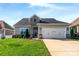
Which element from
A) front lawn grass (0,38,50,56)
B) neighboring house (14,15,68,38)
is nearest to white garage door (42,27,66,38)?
neighboring house (14,15,68,38)

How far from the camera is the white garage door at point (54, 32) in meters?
25.6

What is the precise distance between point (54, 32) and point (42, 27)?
5.09 feet

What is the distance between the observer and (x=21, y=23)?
28875mm

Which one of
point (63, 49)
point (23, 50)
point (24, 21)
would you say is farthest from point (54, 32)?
point (23, 50)

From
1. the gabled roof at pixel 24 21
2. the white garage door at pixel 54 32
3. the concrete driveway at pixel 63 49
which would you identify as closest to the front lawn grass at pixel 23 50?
the concrete driveway at pixel 63 49

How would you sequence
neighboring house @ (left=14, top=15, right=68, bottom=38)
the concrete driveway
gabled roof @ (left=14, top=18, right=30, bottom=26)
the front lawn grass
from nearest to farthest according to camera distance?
the front lawn grass, the concrete driveway, neighboring house @ (left=14, top=15, right=68, bottom=38), gabled roof @ (left=14, top=18, right=30, bottom=26)

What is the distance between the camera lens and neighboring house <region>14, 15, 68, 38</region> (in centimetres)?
2562

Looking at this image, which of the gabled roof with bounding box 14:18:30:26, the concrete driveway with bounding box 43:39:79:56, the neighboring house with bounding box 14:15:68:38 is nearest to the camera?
the concrete driveway with bounding box 43:39:79:56

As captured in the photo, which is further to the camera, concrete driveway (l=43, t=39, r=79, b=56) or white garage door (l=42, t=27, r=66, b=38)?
white garage door (l=42, t=27, r=66, b=38)

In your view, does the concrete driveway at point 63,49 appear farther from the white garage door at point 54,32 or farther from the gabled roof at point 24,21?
the gabled roof at point 24,21

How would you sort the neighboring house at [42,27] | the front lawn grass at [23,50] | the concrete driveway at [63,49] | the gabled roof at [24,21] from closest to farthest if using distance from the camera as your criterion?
the front lawn grass at [23,50], the concrete driveway at [63,49], the neighboring house at [42,27], the gabled roof at [24,21]

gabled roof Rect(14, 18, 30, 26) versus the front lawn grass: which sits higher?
gabled roof Rect(14, 18, 30, 26)

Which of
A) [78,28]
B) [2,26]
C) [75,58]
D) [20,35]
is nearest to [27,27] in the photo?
[20,35]

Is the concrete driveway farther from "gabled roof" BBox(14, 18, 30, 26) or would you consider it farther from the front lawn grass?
"gabled roof" BBox(14, 18, 30, 26)
